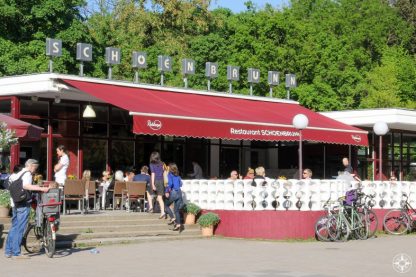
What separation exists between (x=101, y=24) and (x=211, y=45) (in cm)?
763

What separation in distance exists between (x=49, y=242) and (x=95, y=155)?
413 inches

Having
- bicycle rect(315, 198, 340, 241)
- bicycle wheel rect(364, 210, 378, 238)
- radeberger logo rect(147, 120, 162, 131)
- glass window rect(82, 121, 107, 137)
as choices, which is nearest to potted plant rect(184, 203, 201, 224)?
radeberger logo rect(147, 120, 162, 131)

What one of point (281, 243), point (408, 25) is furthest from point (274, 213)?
point (408, 25)

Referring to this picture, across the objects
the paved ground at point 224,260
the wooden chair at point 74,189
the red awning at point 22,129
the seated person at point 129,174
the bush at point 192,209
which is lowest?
the paved ground at point 224,260

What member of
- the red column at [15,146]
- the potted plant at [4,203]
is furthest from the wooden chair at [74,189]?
the red column at [15,146]

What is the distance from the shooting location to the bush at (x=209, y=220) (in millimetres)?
20188

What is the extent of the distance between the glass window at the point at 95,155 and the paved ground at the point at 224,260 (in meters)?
7.16

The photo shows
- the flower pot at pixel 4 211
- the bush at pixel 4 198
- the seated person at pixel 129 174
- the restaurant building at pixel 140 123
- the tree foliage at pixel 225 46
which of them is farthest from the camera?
the tree foliage at pixel 225 46

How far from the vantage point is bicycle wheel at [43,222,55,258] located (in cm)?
1504

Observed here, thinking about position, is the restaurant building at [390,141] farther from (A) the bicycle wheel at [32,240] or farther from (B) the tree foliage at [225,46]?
(A) the bicycle wheel at [32,240]

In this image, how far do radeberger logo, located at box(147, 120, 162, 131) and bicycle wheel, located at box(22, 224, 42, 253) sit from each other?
18.4ft

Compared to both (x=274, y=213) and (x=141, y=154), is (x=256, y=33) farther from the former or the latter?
(x=274, y=213)

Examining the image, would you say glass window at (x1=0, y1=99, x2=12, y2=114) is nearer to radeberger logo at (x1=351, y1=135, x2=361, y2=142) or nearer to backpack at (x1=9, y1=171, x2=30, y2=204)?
backpack at (x1=9, y1=171, x2=30, y2=204)

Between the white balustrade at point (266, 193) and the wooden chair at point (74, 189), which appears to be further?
the wooden chair at point (74, 189)
